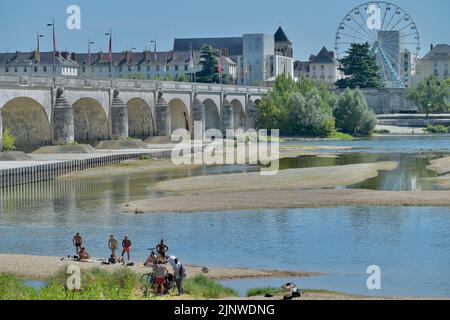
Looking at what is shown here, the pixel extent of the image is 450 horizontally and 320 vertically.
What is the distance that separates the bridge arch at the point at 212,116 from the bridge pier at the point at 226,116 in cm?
117

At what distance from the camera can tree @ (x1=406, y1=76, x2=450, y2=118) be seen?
18825cm

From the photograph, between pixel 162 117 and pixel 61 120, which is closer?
pixel 61 120

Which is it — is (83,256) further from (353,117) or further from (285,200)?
(353,117)

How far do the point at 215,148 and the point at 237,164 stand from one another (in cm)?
2100

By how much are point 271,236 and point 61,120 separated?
52.3 meters

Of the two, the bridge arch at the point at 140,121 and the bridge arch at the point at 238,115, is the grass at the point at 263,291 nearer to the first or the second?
the bridge arch at the point at 140,121

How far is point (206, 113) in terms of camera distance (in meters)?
155

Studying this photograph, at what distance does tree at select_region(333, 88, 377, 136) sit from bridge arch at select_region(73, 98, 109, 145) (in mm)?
54036

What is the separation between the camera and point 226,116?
501ft

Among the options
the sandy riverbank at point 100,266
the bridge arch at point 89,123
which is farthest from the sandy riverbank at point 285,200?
the bridge arch at point 89,123

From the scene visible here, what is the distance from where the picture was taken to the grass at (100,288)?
30203 mm

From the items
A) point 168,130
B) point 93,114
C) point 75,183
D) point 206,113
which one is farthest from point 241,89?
point 75,183

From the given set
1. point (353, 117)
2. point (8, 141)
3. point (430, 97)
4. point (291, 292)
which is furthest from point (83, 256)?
point (430, 97)

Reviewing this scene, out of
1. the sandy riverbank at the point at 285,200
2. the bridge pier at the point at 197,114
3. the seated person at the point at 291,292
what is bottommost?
the seated person at the point at 291,292
